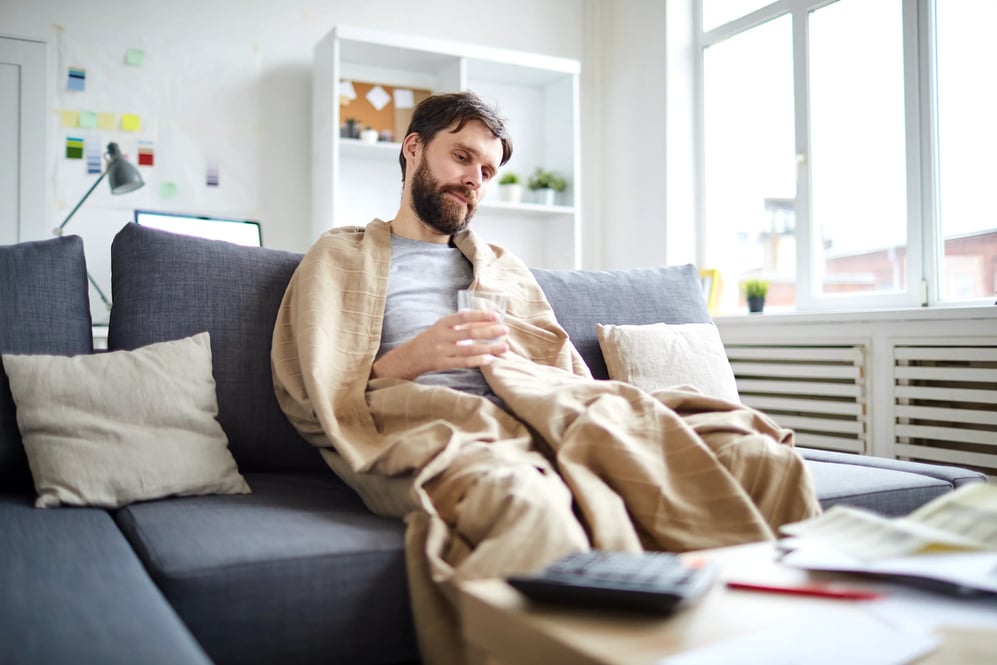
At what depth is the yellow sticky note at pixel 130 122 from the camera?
139 inches

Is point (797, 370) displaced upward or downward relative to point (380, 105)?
downward

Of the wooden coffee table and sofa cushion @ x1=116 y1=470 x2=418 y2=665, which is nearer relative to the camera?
the wooden coffee table

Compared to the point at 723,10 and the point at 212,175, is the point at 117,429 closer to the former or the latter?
the point at 212,175

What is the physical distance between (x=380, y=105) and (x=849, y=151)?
2083 millimetres

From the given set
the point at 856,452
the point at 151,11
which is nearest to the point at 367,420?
the point at 856,452

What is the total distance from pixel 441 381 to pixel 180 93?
8.63ft

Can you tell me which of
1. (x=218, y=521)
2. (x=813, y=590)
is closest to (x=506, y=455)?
(x=218, y=521)

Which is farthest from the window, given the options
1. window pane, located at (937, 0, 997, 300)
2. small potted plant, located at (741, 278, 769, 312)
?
small potted plant, located at (741, 278, 769, 312)

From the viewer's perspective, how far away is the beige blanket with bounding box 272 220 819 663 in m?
1.06

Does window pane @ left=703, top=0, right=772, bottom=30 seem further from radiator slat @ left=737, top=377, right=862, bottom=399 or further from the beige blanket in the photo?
the beige blanket

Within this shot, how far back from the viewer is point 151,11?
3586 millimetres

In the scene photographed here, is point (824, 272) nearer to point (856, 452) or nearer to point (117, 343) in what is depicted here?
point (856, 452)

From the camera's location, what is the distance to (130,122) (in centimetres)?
354

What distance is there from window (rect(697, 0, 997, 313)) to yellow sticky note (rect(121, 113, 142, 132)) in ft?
8.59
